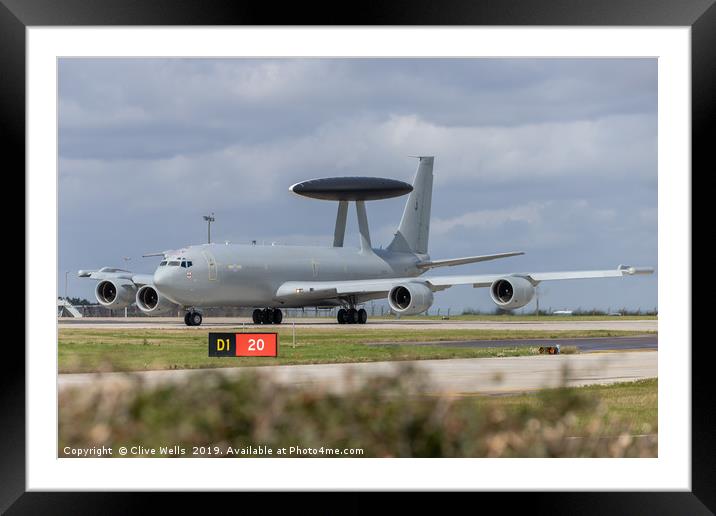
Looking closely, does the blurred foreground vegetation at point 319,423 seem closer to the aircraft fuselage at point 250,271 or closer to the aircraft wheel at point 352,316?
the aircraft fuselage at point 250,271

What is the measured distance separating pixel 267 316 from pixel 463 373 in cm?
2247

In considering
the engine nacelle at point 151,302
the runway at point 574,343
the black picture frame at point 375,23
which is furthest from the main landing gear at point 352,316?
the black picture frame at point 375,23

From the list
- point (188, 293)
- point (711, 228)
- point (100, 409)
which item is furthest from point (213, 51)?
point (188, 293)

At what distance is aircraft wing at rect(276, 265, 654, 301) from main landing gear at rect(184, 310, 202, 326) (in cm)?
424

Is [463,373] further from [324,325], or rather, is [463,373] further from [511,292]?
[324,325]

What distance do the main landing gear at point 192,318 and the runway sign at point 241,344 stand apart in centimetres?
2197

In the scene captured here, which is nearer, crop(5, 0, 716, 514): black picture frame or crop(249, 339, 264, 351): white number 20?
crop(5, 0, 716, 514): black picture frame

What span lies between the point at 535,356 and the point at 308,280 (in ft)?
60.8

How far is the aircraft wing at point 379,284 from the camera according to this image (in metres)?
30.2

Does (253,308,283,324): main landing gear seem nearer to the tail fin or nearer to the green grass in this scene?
the green grass

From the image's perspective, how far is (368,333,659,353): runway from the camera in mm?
21906

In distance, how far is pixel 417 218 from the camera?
43188 millimetres

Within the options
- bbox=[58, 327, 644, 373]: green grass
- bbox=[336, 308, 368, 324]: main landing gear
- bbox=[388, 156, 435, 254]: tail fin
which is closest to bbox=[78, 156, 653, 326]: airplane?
bbox=[336, 308, 368, 324]: main landing gear

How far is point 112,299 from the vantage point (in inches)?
1350
